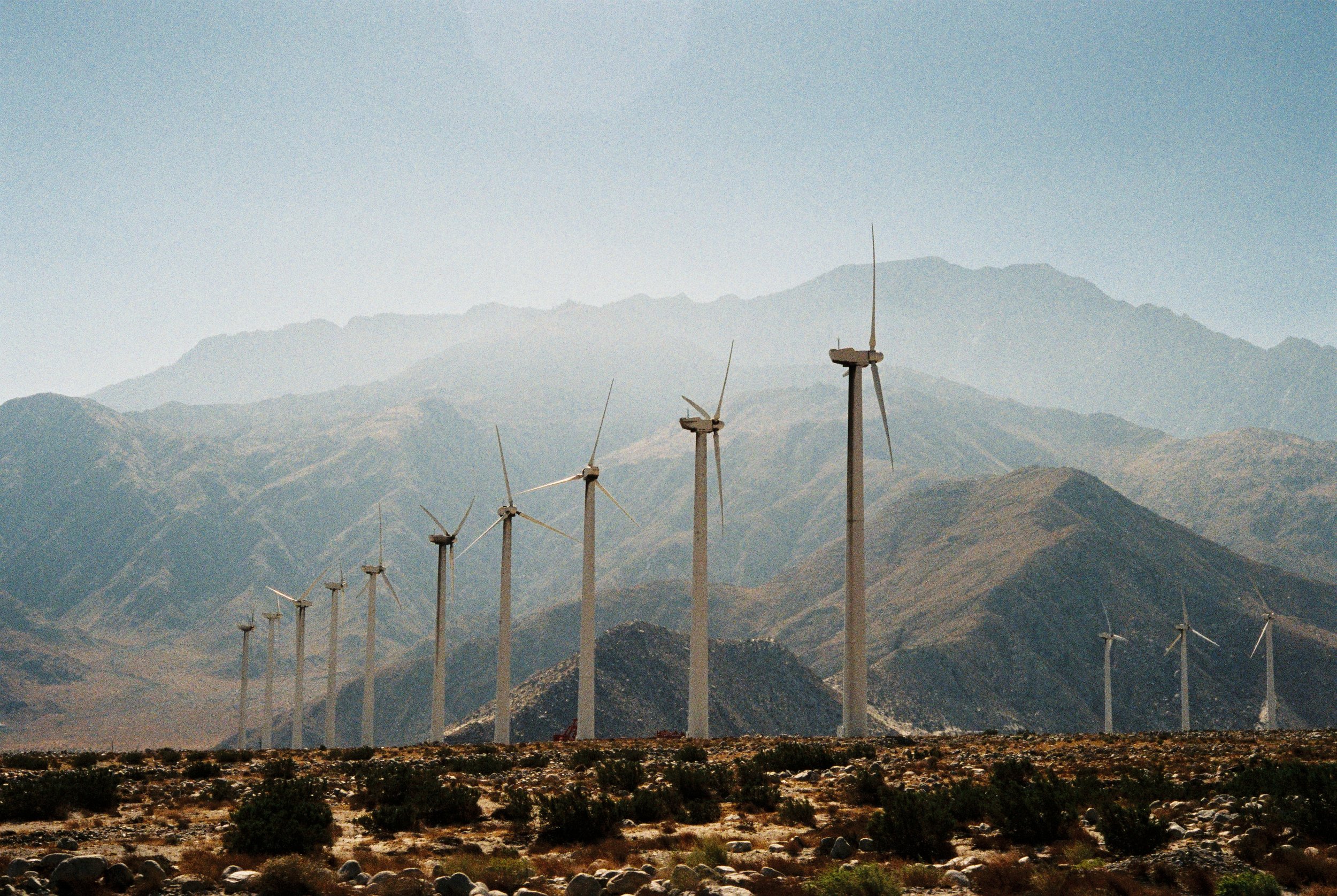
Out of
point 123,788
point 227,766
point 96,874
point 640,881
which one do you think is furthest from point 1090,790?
point 227,766

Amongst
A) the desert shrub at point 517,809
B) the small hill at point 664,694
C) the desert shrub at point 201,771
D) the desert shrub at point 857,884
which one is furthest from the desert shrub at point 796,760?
the small hill at point 664,694

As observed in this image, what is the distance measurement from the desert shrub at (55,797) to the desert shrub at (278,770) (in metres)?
5.08

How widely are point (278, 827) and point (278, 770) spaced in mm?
16165

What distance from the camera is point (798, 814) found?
73.5ft

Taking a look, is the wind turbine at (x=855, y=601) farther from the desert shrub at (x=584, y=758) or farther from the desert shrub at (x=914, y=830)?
the desert shrub at (x=914, y=830)

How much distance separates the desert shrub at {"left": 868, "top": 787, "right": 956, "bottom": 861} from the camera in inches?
731

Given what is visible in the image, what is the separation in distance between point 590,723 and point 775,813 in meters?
42.9

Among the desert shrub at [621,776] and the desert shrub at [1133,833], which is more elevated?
the desert shrub at [1133,833]

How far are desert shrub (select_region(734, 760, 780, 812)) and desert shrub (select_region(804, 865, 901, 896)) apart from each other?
27.6ft

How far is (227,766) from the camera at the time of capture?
1551 inches

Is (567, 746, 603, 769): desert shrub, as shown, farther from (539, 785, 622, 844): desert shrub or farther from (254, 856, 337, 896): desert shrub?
(254, 856, 337, 896): desert shrub

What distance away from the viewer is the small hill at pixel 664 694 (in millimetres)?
135125

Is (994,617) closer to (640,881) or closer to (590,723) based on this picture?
(590,723)

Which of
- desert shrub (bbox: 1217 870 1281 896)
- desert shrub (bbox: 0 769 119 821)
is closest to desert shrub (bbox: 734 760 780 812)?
desert shrub (bbox: 1217 870 1281 896)
